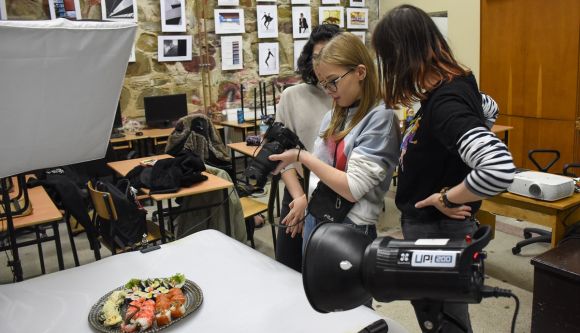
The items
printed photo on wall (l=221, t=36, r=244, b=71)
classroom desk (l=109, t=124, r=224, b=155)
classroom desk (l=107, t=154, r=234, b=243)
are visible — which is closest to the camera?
classroom desk (l=107, t=154, r=234, b=243)

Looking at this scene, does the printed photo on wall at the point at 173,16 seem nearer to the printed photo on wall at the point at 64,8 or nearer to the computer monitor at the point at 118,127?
the printed photo on wall at the point at 64,8

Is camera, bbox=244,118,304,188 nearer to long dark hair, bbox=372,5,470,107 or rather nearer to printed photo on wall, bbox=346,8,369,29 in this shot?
long dark hair, bbox=372,5,470,107

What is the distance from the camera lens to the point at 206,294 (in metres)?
1.30

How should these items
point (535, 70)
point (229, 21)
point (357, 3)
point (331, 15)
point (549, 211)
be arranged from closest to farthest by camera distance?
point (549, 211) → point (535, 70) → point (229, 21) → point (331, 15) → point (357, 3)

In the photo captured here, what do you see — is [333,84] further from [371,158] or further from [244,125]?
[244,125]

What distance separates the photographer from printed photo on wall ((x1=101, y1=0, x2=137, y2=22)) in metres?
4.98

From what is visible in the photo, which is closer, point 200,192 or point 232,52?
point 200,192

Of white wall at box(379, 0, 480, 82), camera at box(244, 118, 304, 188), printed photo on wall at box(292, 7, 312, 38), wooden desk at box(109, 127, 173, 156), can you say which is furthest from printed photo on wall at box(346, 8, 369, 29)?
camera at box(244, 118, 304, 188)

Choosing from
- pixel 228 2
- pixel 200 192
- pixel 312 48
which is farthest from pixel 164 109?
pixel 312 48

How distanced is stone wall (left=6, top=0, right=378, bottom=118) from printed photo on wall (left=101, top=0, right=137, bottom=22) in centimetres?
7

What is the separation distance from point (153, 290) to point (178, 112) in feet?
14.3

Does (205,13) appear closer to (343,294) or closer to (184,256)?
(184,256)

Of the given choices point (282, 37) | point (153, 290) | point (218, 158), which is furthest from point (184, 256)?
point (282, 37)

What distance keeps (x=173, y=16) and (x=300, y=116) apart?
419 centimetres
